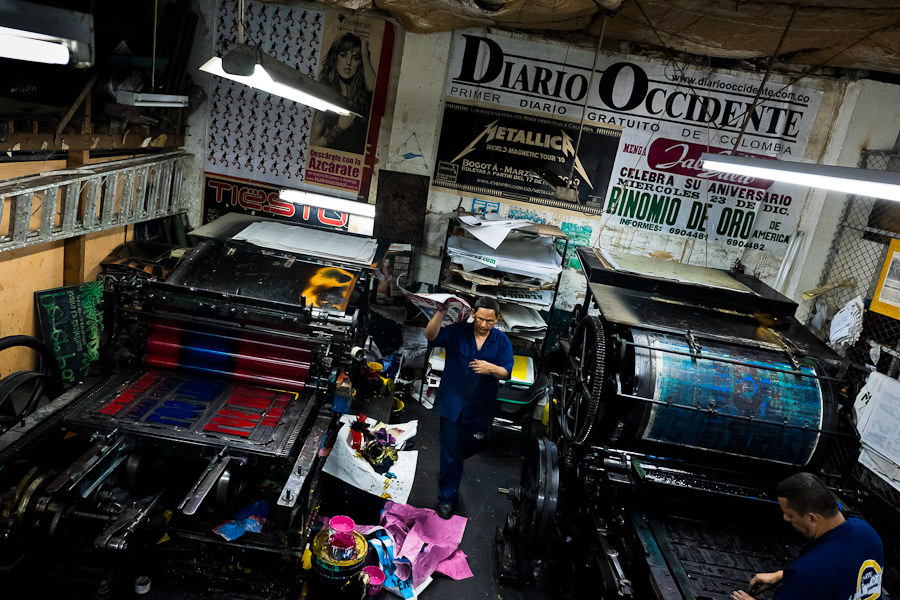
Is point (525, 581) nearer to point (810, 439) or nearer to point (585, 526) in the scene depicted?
point (585, 526)

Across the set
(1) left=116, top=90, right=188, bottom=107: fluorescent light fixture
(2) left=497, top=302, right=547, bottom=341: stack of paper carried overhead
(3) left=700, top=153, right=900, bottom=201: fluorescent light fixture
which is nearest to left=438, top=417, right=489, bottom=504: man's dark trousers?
(2) left=497, top=302, right=547, bottom=341: stack of paper carried overhead

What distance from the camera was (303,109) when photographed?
7.19 metres

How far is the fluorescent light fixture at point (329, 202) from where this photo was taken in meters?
6.78

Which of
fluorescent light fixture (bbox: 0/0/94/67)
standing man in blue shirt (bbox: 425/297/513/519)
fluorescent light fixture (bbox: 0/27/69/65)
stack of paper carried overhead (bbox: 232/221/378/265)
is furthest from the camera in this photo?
Answer: stack of paper carried overhead (bbox: 232/221/378/265)

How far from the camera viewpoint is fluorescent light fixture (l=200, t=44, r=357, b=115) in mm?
3189

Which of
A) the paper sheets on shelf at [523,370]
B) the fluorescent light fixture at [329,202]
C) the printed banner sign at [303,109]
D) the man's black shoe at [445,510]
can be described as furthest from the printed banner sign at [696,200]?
the man's black shoe at [445,510]

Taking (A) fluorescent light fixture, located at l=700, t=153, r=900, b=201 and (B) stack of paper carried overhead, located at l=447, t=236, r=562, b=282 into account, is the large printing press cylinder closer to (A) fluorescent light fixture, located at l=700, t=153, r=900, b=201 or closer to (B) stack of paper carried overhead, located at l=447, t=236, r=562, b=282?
(A) fluorescent light fixture, located at l=700, t=153, r=900, b=201

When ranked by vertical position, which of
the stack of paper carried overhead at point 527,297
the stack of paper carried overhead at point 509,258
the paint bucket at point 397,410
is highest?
the stack of paper carried overhead at point 509,258

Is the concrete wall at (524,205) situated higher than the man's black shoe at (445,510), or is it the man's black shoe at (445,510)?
the concrete wall at (524,205)

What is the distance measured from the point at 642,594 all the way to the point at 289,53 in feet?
22.0

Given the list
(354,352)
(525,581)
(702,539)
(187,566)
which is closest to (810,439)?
(702,539)

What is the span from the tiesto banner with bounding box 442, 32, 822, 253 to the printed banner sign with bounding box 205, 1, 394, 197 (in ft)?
3.20

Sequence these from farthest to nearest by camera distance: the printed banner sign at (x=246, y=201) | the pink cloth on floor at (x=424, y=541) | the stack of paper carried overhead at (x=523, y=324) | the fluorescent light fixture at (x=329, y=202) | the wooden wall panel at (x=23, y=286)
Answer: the printed banner sign at (x=246, y=201), the fluorescent light fixture at (x=329, y=202), the stack of paper carried overhead at (x=523, y=324), the wooden wall panel at (x=23, y=286), the pink cloth on floor at (x=424, y=541)

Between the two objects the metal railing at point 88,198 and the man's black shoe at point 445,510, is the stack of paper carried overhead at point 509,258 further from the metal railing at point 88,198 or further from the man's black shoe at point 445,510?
the metal railing at point 88,198
